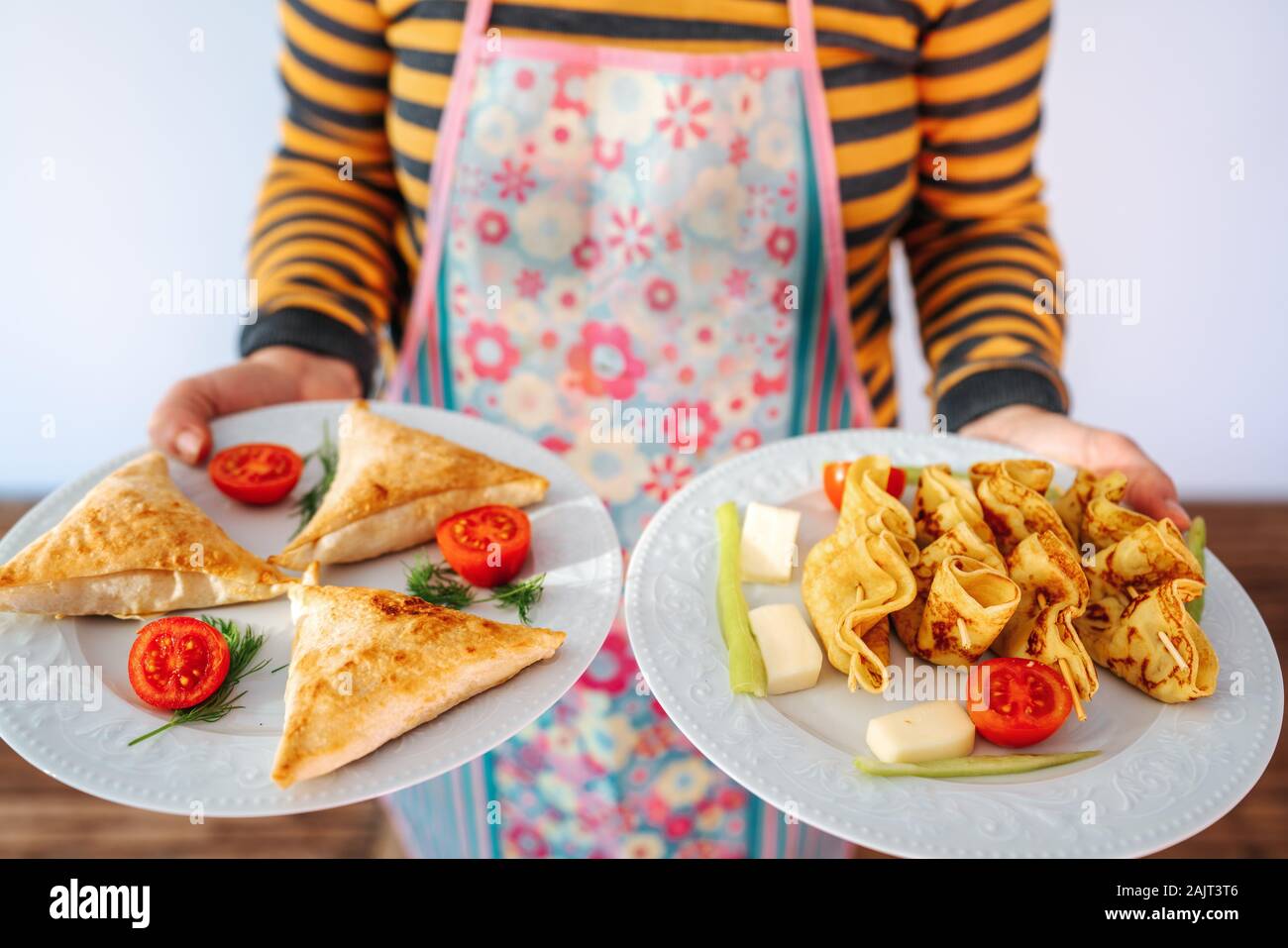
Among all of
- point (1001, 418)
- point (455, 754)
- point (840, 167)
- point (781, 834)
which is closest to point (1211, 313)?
point (1001, 418)

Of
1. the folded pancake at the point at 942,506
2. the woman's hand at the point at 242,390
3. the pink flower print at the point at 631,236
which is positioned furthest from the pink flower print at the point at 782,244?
the woman's hand at the point at 242,390

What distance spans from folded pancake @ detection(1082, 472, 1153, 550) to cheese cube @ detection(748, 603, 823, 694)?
599 mm

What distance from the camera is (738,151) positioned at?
2107mm

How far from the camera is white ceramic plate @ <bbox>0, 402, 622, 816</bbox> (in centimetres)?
140

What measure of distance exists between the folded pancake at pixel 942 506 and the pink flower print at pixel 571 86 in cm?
101

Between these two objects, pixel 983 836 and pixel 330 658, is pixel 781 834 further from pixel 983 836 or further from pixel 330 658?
pixel 330 658

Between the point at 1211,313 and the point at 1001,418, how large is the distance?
8.00 ft

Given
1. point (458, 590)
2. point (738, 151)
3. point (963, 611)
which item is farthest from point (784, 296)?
point (458, 590)

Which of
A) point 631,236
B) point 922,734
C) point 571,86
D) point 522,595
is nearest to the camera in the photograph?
point 922,734

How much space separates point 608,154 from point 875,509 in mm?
911

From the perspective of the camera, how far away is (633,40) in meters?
2.02

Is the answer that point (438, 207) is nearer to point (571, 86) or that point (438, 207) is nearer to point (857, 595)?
point (571, 86)

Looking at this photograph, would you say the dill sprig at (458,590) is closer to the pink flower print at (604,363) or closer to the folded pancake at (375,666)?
the folded pancake at (375,666)

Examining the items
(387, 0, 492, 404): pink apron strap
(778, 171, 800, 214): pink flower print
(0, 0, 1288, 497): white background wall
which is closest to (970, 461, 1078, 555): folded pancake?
(778, 171, 800, 214): pink flower print
